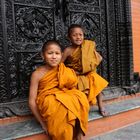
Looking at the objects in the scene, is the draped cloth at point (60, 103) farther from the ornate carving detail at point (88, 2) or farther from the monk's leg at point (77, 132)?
the ornate carving detail at point (88, 2)

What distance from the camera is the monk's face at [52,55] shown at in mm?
3336

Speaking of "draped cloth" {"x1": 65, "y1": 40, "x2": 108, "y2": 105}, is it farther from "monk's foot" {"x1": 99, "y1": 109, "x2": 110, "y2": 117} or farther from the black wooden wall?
the black wooden wall

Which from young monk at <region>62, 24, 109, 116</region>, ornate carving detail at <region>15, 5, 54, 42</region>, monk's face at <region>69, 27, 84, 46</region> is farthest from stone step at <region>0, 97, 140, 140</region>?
ornate carving detail at <region>15, 5, 54, 42</region>

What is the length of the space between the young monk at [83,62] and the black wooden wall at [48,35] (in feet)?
1.76

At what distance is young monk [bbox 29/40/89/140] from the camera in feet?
10.2

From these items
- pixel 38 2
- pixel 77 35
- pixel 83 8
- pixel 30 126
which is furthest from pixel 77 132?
pixel 83 8

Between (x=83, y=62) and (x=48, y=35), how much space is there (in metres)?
0.77

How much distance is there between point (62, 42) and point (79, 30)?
0.72m

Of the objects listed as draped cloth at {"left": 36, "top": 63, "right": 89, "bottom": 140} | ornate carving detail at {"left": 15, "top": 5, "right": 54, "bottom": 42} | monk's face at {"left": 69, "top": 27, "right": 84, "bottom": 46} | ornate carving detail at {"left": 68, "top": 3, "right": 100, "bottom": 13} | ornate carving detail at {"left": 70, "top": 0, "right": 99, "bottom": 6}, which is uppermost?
ornate carving detail at {"left": 70, "top": 0, "right": 99, "bottom": 6}

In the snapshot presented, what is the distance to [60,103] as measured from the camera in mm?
3154

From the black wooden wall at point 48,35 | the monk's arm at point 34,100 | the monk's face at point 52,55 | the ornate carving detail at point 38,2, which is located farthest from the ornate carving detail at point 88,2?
the monk's arm at point 34,100

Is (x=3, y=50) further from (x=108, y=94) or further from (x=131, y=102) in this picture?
(x=131, y=102)

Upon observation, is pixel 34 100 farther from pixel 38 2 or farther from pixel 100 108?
pixel 38 2

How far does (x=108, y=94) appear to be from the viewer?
4758 millimetres
